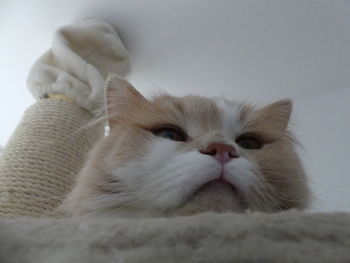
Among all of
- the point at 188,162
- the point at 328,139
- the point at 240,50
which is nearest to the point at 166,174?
the point at 188,162

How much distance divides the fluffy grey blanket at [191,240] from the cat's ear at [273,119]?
531 mm

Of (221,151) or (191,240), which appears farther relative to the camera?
(221,151)

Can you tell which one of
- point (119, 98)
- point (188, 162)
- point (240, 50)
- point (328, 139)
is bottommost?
point (328, 139)

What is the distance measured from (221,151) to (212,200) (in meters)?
0.09

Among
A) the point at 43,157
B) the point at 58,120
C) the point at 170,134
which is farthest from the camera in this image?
the point at 58,120

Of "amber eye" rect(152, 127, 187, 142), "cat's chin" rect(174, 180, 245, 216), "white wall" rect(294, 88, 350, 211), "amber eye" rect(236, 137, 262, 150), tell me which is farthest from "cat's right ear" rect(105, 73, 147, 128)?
"white wall" rect(294, 88, 350, 211)

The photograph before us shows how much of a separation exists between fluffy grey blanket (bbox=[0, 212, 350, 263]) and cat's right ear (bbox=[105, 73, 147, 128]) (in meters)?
0.61

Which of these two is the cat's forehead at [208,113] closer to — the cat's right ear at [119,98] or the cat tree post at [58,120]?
the cat's right ear at [119,98]

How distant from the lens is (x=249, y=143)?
91 cm

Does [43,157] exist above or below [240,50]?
below

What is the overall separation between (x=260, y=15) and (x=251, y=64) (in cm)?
34

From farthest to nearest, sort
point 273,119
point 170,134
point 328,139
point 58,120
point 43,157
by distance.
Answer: point 328,139 → point 58,120 → point 43,157 → point 273,119 → point 170,134

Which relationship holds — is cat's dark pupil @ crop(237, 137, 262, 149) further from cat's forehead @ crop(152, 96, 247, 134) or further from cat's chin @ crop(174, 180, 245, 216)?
cat's chin @ crop(174, 180, 245, 216)

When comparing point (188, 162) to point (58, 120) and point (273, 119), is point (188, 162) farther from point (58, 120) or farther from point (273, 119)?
point (58, 120)
